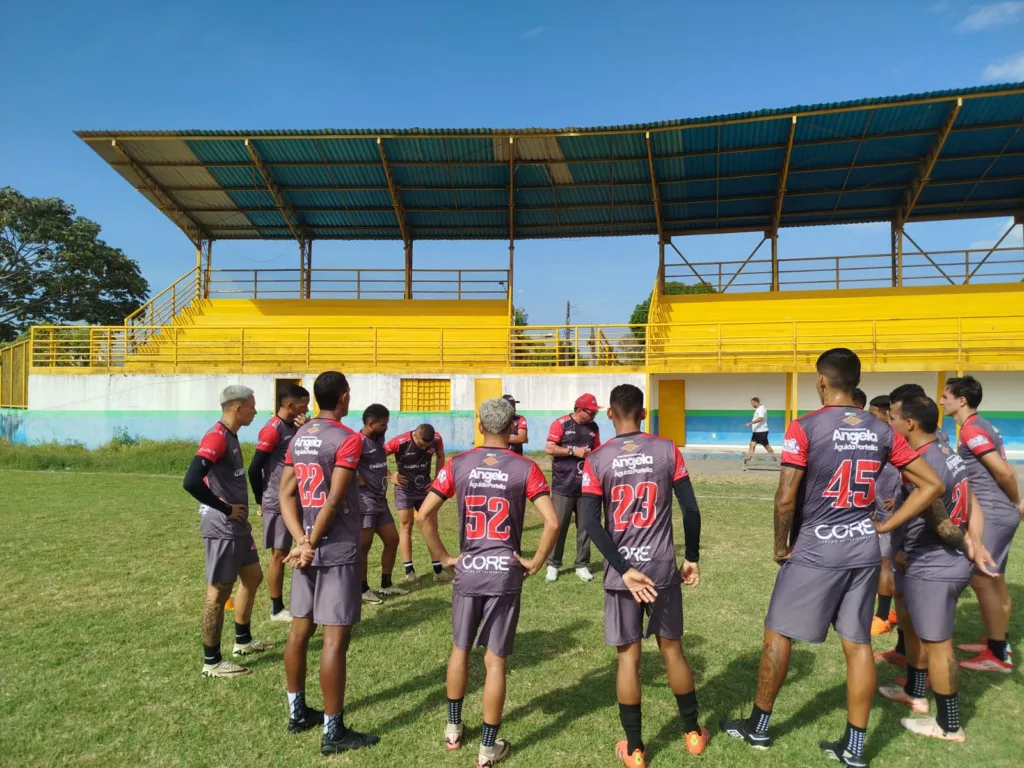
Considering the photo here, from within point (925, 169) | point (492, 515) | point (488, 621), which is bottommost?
point (488, 621)

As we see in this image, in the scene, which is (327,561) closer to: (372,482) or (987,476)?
(372,482)

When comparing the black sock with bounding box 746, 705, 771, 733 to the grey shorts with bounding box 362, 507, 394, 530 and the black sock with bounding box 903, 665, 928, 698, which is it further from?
the grey shorts with bounding box 362, 507, 394, 530

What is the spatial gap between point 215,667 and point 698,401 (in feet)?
61.9

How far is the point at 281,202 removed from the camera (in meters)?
23.3

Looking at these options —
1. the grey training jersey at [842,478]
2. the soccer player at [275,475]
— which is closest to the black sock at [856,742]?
the grey training jersey at [842,478]

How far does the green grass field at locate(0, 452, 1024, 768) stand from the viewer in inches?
143

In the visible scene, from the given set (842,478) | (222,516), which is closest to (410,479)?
(222,516)

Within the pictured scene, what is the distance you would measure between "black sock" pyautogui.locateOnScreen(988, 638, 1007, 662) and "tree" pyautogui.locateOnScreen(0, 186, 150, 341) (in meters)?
42.9

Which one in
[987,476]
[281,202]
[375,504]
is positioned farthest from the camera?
[281,202]

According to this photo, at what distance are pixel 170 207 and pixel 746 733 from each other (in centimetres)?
2654

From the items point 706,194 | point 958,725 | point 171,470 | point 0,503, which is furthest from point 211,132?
point 958,725

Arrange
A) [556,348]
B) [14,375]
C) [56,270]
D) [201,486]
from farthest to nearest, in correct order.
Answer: [56,270]
[14,375]
[556,348]
[201,486]

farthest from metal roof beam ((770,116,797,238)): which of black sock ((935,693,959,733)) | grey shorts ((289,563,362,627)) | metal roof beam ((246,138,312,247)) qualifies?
grey shorts ((289,563,362,627))

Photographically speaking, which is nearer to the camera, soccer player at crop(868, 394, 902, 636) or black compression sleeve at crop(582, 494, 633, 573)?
black compression sleeve at crop(582, 494, 633, 573)
